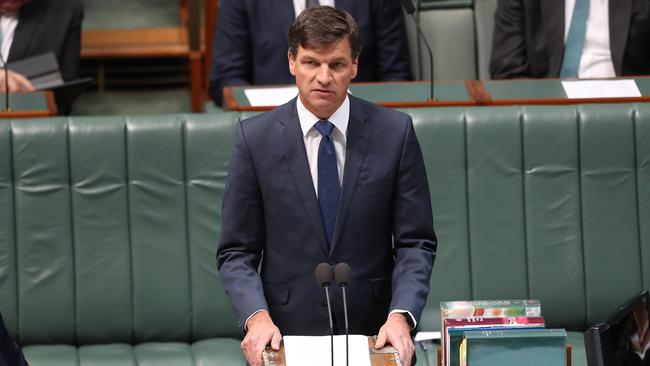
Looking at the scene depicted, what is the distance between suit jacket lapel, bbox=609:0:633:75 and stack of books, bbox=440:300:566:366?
1.88 metres

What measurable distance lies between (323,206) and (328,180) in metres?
0.06

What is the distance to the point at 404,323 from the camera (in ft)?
8.82

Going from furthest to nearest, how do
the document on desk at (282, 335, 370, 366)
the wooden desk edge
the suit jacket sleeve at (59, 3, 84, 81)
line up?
the suit jacket sleeve at (59, 3, 84, 81) → the wooden desk edge → the document on desk at (282, 335, 370, 366)

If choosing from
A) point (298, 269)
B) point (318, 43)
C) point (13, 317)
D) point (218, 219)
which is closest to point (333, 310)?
point (298, 269)

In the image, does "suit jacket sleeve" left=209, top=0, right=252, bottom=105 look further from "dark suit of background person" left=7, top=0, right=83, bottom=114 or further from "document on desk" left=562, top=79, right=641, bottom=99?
"document on desk" left=562, top=79, right=641, bottom=99

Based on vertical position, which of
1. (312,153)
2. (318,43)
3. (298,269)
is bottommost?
(298,269)

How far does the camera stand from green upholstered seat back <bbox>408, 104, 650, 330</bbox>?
3846 millimetres

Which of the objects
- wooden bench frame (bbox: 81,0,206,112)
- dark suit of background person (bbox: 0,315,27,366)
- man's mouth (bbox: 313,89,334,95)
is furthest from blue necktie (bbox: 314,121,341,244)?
wooden bench frame (bbox: 81,0,206,112)

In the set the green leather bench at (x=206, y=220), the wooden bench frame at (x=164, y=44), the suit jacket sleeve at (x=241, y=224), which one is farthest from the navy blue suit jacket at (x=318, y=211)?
the wooden bench frame at (x=164, y=44)

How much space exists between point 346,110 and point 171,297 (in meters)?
1.17

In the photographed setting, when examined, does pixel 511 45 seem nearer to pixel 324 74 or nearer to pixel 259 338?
pixel 324 74

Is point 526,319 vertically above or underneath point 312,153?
underneath

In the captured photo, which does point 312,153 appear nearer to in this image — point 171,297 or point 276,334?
point 276,334

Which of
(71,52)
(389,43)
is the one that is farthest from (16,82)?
(389,43)
